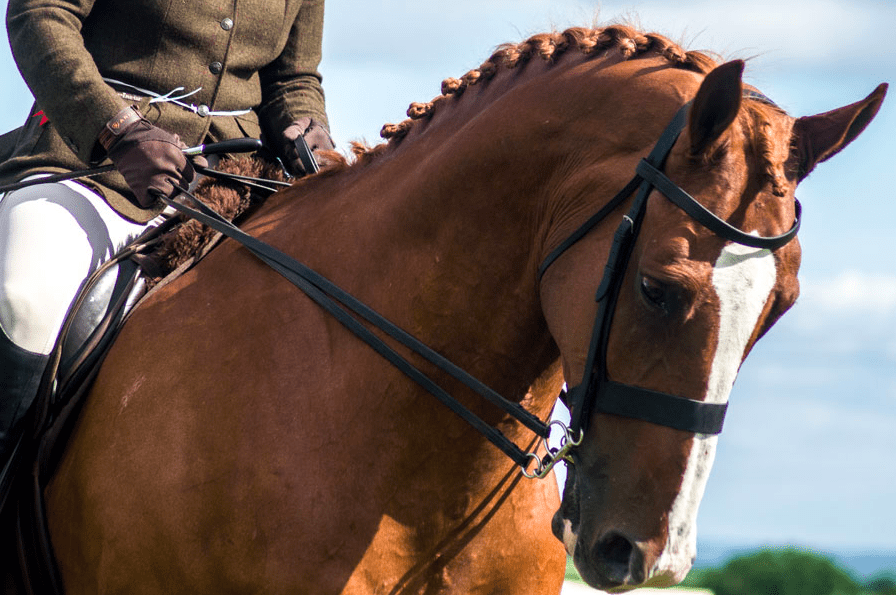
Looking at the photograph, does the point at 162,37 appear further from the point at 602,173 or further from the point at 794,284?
the point at 794,284

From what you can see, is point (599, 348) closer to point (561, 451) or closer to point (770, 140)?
point (561, 451)

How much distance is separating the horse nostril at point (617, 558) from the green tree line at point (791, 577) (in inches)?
200

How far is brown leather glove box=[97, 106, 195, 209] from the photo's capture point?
3.93 meters

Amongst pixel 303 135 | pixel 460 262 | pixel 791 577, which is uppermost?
pixel 303 135

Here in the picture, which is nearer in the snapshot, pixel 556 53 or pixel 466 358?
pixel 466 358

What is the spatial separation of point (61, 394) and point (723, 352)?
2335 mm

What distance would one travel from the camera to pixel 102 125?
3.98 meters

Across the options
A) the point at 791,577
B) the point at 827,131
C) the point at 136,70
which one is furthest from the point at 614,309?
the point at 791,577

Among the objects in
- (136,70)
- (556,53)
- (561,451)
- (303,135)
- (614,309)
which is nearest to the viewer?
(614,309)

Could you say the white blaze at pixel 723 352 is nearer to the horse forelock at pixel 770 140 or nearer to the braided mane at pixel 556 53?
the horse forelock at pixel 770 140

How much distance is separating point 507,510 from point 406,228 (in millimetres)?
1004

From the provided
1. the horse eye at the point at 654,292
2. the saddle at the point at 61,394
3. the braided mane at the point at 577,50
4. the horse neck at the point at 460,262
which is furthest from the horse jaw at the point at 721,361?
the saddle at the point at 61,394

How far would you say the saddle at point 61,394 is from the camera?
3680 mm

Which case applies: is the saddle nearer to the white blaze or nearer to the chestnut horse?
the chestnut horse
